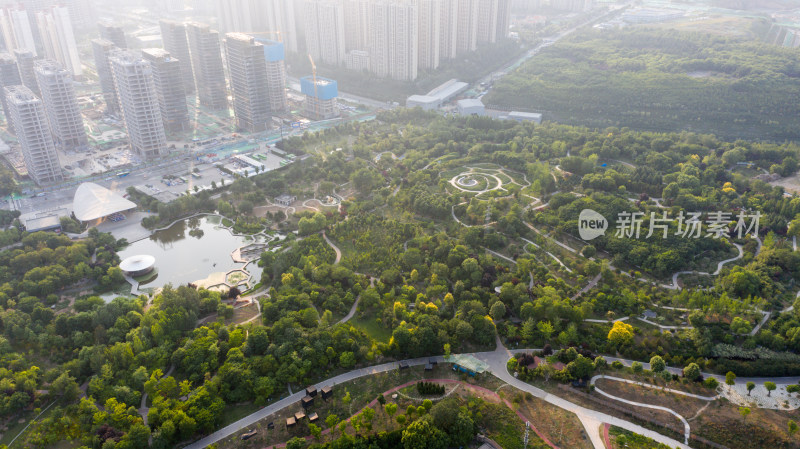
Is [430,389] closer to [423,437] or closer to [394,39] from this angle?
[423,437]

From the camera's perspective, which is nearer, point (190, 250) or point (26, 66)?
point (190, 250)

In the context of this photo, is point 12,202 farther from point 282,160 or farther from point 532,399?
point 532,399

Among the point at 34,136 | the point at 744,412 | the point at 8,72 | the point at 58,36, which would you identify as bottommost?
the point at 744,412

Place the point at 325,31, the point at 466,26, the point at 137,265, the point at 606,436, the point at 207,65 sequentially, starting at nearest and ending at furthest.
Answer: the point at 606,436
the point at 137,265
the point at 207,65
the point at 325,31
the point at 466,26

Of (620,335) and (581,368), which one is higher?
(620,335)

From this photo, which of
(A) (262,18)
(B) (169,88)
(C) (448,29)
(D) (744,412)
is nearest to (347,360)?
(D) (744,412)

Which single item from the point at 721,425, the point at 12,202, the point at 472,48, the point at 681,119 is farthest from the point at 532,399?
the point at 472,48

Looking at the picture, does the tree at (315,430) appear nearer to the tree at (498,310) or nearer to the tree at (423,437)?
the tree at (423,437)
